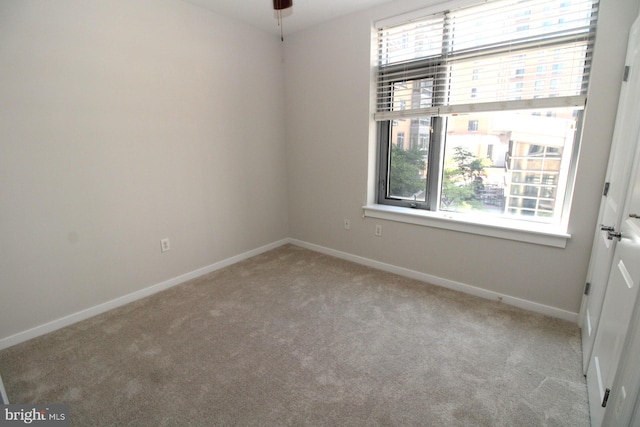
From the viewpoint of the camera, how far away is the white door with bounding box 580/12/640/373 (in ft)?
5.08

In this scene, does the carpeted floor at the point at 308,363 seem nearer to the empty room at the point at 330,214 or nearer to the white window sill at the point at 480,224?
the empty room at the point at 330,214

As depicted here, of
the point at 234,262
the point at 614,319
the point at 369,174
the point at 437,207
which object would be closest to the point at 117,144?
the point at 234,262

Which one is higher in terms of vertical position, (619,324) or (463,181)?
(463,181)

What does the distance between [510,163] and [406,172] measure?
93cm

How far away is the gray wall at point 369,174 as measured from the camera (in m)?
2.02

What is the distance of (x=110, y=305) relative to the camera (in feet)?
8.20

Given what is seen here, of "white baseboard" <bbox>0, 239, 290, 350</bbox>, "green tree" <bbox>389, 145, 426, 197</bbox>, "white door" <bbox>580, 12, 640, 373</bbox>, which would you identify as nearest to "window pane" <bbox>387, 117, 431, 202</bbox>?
"green tree" <bbox>389, 145, 426, 197</bbox>

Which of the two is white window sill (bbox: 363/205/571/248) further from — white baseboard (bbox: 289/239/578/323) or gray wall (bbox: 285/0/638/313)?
white baseboard (bbox: 289/239/578/323)

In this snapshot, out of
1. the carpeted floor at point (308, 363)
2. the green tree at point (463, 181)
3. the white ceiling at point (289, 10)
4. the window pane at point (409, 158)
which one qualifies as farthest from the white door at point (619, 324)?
the white ceiling at point (289, 10)

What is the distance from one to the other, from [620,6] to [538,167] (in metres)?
1.07

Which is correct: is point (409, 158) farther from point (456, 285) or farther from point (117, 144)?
point (117, 144)

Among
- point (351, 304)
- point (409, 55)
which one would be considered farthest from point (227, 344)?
point (409, 55)

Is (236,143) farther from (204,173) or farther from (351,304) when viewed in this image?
(351,304)

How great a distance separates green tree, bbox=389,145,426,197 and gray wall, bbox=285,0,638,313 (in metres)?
0.25
